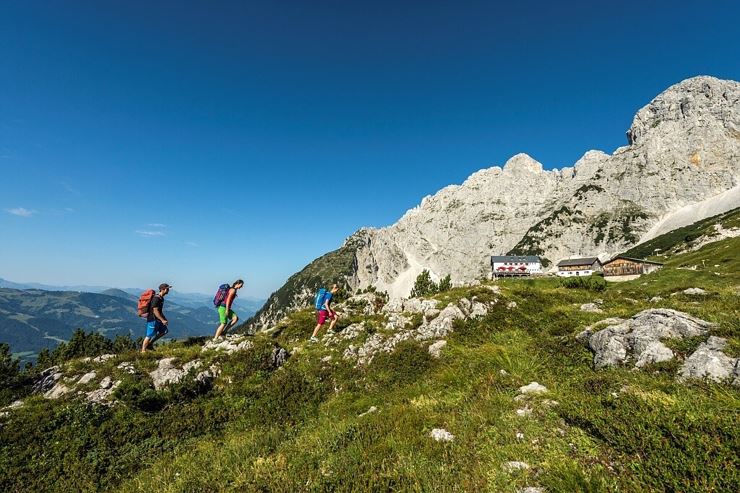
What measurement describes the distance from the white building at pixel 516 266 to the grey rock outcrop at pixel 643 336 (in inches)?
6395

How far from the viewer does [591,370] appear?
1033cm

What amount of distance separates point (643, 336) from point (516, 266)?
170m

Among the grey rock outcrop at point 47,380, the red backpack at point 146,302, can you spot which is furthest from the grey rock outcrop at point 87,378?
the red backpack at point 146,302

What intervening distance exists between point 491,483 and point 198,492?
574 cm

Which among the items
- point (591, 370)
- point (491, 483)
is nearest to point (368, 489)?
point (491, 483)

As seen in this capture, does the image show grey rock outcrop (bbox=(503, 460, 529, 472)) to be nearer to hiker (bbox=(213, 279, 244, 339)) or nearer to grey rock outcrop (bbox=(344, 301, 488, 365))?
grey rock outcrop (bbox=(344, 301, 488, 365))

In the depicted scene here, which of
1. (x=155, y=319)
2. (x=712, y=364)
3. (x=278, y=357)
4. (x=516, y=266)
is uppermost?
(x=155, y=319)

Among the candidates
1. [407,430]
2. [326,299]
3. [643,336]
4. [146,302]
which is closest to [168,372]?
[146,302]

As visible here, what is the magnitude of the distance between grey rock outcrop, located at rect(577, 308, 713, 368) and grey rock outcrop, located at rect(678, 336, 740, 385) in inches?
31.4

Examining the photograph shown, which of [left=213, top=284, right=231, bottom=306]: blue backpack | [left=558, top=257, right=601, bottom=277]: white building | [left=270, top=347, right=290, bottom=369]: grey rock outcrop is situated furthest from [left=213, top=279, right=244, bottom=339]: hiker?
[left=558, top=257, right=601, bottom=277]: white building

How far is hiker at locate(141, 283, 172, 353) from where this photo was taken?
16438 millimetres

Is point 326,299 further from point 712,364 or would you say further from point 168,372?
point 712,364

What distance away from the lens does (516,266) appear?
166375mm

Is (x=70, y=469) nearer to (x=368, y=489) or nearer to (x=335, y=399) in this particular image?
(x=335, y=399)
